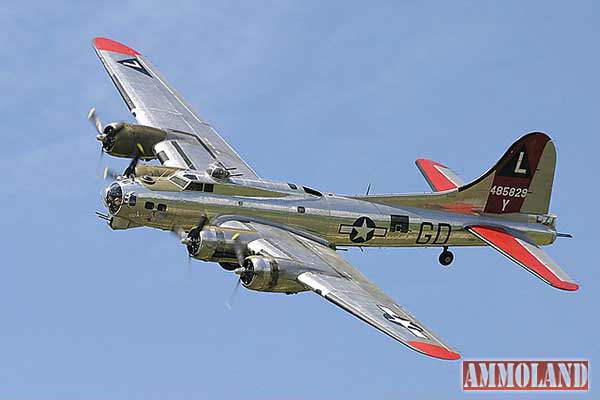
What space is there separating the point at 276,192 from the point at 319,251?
269cm

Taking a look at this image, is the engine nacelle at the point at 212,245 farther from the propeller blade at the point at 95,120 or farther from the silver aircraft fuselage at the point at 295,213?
the propeller blade at the point at 95,120

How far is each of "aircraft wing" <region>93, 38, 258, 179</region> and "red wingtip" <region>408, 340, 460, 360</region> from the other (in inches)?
477

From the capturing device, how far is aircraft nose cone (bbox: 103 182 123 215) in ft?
119

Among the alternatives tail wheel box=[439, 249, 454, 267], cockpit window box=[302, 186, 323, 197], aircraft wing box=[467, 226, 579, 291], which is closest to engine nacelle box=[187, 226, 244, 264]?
cockpit window box=[302, 186, 323, 197]

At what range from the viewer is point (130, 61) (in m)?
48.6

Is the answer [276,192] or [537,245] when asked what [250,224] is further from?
[537,245]

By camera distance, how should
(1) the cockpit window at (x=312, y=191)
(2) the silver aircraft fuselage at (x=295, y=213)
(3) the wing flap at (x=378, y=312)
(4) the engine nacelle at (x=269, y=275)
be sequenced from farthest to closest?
(1) the cockpit window at (x=312, y=191)
(2) the silver aircraft fuselage at (x=295, y=213)
(4) the engine nacelle at (x=269, y=275)
(3) the wing flap at (x=378, y=312)

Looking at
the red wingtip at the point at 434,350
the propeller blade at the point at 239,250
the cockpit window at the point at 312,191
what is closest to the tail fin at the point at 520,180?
the cockpit window at the point at 312,191

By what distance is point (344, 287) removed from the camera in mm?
33594

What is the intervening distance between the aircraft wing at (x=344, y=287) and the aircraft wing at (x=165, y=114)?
4.45m

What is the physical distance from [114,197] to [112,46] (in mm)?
14781

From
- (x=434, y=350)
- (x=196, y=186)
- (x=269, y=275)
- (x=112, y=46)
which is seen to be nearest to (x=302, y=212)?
(x=196, y=186)

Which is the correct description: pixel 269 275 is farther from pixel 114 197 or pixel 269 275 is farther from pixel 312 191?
pixel 312 191

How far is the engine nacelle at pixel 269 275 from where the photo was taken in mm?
33594
